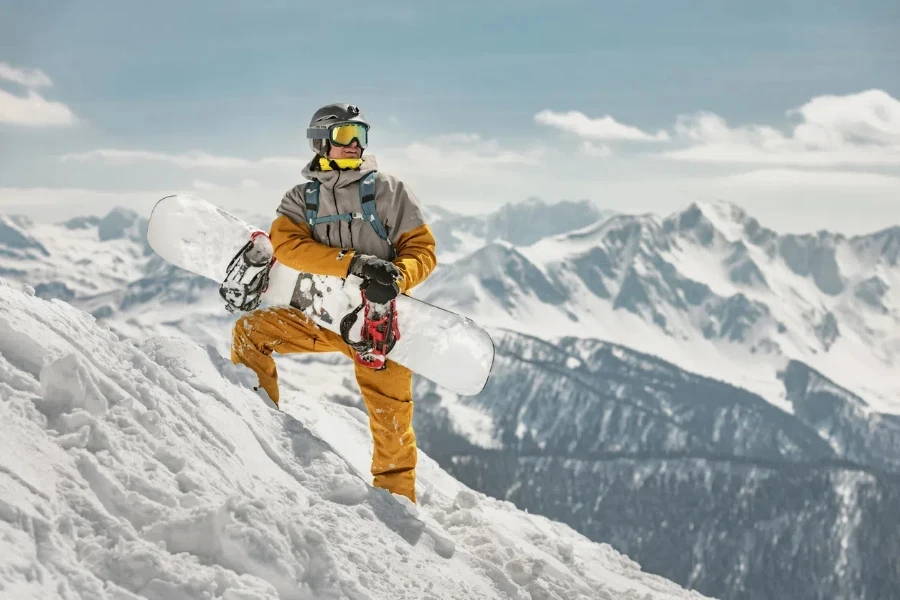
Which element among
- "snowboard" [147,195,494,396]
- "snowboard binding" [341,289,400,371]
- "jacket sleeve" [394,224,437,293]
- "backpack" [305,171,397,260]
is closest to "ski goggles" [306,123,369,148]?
"backpack" [305,171,397,260]

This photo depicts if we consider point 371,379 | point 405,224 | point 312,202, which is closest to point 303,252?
Answer: point 312,202

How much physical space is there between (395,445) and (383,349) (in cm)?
111

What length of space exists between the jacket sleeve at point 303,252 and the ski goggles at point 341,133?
0.99m

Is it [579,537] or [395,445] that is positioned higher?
[395,445]

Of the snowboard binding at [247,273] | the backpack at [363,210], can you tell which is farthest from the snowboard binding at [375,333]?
the snowboard binding at [247,273]

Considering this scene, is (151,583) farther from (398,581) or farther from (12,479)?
(398,581)

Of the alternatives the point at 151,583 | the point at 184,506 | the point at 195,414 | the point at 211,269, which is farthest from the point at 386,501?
the point at 211,269

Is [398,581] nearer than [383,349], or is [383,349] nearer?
[398,581]

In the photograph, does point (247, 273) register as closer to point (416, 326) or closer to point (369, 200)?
point (369, 200)

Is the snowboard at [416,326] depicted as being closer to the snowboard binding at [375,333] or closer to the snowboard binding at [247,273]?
the snowboard binding at [247,273]

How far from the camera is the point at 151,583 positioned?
446cm

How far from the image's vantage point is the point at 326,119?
8.47m

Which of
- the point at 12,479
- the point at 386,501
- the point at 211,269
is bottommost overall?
the point at 386,501

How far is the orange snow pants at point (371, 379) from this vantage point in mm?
8305
